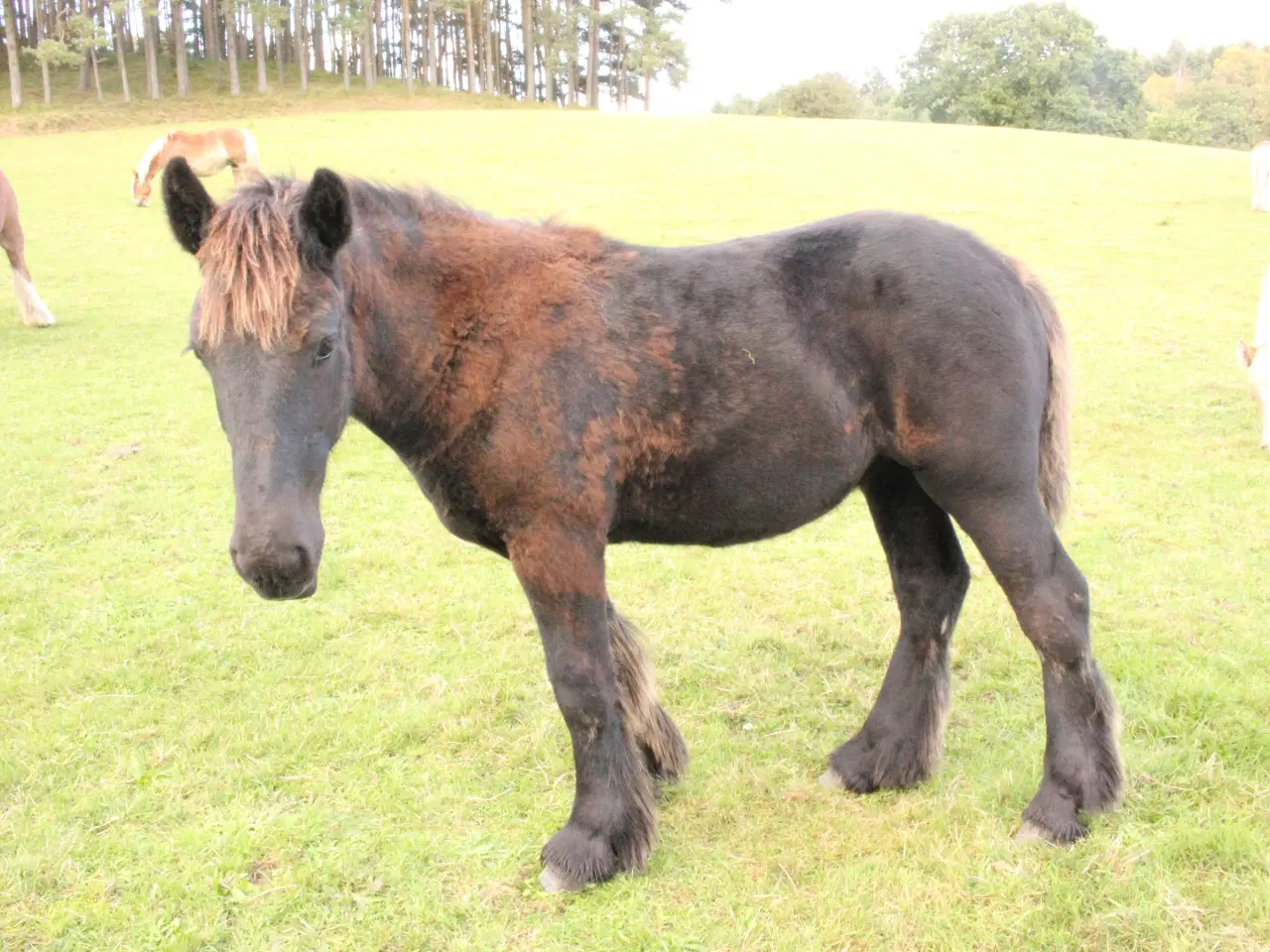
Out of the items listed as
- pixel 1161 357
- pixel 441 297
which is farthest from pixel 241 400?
pixel 1161 357

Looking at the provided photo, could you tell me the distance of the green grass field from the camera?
3.49m

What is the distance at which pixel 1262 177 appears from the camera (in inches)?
592

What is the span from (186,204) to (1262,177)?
17.0m

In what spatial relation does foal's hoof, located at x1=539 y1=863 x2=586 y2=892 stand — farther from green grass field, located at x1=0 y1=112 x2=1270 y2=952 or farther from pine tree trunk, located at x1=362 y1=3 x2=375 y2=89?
pine tree trunk, located at x1=362 y1=3 x2=375 y2=89

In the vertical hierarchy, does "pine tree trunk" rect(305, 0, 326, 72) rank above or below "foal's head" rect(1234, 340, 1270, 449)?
above

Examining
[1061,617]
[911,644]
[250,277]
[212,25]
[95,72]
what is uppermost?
[212,25]

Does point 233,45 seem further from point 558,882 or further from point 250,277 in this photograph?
point 558,882

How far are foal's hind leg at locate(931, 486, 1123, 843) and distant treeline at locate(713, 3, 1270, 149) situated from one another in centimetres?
6417

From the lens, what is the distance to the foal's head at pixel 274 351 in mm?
2791

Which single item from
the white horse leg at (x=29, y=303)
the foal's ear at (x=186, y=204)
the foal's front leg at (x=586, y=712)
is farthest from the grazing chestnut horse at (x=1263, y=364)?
the white horse leg at (x=29, y=303)

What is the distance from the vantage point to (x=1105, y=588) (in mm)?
6145

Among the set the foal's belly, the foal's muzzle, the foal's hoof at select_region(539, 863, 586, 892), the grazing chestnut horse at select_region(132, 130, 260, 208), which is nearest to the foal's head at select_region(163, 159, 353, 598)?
the foal's muzzle

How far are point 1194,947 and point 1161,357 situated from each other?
11.2m

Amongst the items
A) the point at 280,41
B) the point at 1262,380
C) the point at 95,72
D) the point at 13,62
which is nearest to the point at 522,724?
the point at 1262,380
